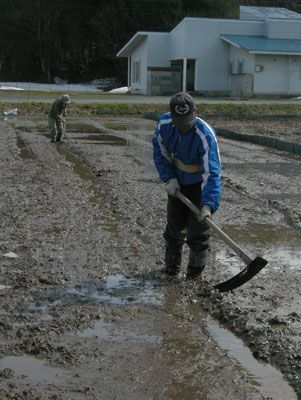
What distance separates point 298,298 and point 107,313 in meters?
1.59

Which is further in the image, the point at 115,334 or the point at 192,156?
the point at 192,156

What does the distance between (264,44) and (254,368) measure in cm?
4053

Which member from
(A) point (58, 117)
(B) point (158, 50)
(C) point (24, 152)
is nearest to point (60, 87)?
(B) point (158, 50)

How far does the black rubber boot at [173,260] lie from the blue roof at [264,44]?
36.1 meters

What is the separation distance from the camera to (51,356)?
13.8 feet

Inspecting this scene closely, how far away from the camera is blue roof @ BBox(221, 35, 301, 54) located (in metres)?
40.9

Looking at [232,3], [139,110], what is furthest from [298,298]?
[232,3]

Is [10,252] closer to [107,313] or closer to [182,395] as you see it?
[107,313]

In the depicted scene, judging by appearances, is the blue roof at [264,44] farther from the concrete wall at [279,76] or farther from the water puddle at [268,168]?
the water puddle at [268,168]

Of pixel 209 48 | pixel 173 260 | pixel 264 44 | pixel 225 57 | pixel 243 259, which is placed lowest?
pixel 173 260

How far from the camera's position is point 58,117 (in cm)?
1703

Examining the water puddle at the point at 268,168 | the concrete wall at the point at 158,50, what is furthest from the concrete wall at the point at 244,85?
the water puddle at the point at 268,168

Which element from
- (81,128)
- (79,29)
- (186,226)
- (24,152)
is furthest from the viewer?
(79,29)

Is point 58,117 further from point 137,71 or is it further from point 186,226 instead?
point 137,71
